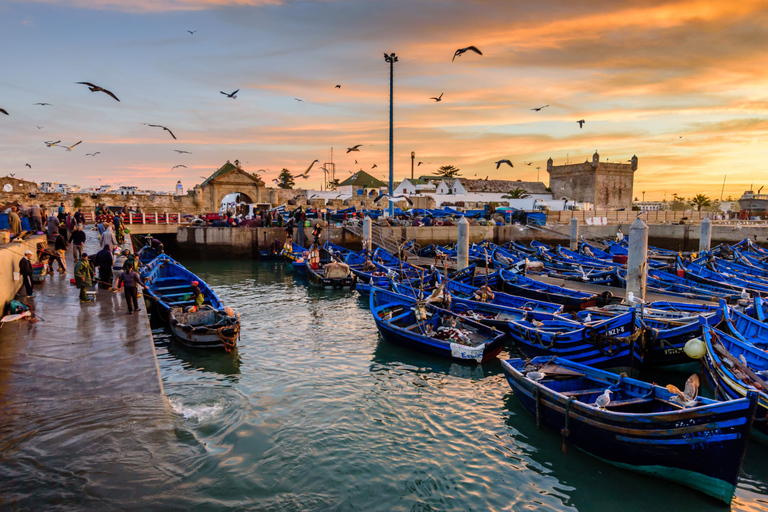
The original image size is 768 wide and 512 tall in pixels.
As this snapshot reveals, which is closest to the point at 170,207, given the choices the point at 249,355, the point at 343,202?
the point at 343,202

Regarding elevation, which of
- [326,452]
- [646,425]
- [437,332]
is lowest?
[326,452]

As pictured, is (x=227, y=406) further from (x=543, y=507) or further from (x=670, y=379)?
(x=670, y=379)

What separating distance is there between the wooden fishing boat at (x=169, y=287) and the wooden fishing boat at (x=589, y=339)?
11.0 meters

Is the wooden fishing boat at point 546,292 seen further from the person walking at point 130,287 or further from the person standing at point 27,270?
the person standing at point 27,270

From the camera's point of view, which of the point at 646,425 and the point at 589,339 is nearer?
the point at 646,425

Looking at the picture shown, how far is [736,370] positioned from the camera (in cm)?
983

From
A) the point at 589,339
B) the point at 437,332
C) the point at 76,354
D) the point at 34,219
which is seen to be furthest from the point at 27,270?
the point at 589,339

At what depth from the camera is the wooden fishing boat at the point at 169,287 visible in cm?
1748

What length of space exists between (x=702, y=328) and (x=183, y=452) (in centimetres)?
1275

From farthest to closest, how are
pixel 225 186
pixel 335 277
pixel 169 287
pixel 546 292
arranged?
1. pixel 225 186
2. pixel 335 277
3. pixel 546 292
4. pixel 169 287

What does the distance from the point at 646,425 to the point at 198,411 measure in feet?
29.8

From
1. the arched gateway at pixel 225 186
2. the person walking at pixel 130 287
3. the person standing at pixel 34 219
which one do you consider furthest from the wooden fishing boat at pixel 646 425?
the arched gateway at pixel 225 186

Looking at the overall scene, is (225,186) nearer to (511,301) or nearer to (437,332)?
(511,301)

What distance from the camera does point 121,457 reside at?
23.9ft
